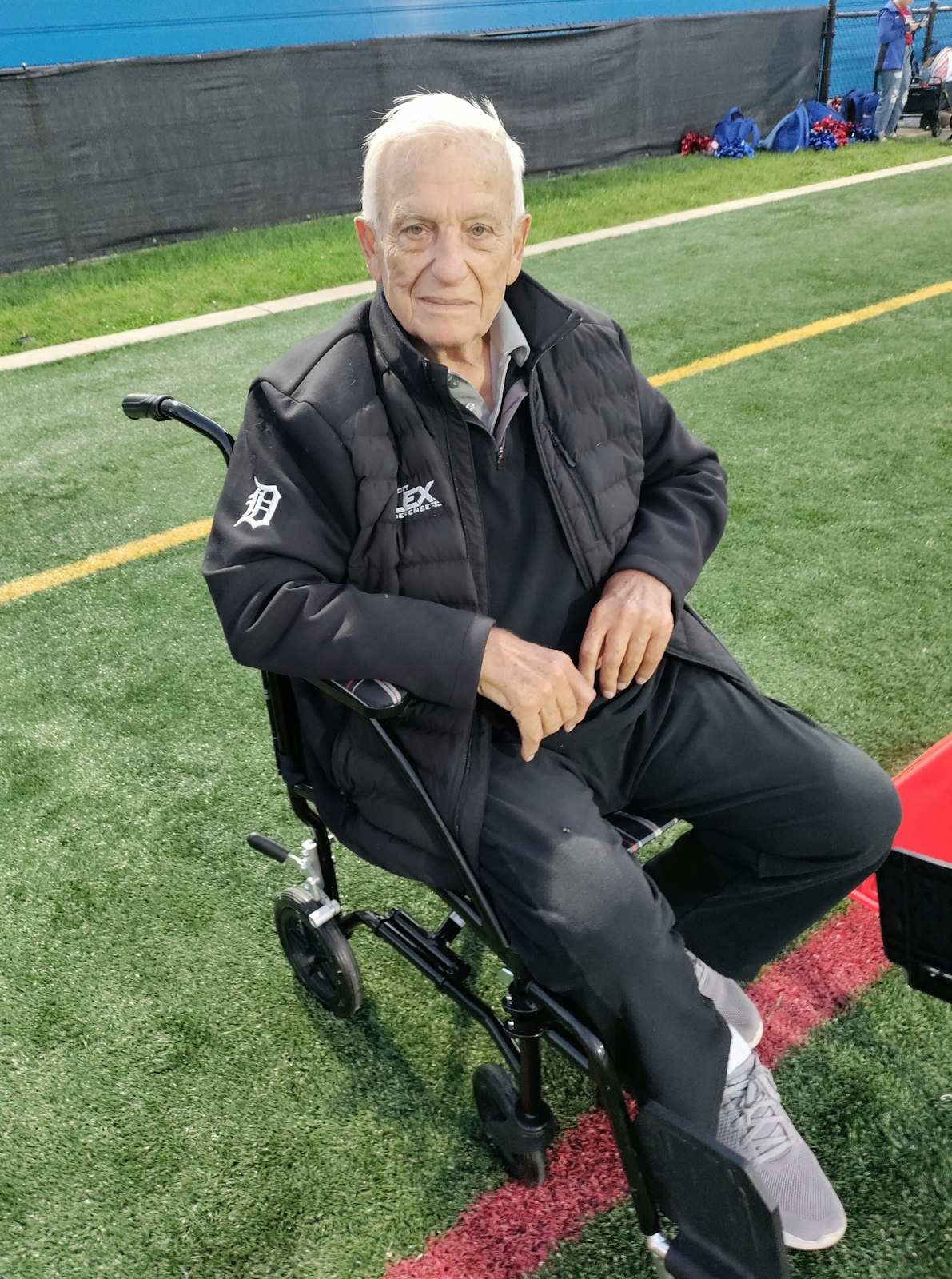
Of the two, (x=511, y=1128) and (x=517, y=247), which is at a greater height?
(x=517, y=247)

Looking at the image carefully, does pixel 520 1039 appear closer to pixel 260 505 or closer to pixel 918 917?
pixel 918 917

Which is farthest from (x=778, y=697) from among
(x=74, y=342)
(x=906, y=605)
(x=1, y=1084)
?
(x=74, y=342)

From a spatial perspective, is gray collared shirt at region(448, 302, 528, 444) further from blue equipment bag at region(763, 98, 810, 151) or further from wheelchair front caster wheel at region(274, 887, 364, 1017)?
blue equipment bag at region(763, 98, 810, 151)

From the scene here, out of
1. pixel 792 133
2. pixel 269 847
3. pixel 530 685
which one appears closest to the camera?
pixel 530 685

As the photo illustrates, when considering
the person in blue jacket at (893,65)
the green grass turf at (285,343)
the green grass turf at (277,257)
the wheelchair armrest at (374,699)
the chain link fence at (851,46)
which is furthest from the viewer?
the chain link fence at (851,46)

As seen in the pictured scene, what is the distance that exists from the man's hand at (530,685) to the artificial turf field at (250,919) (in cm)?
80

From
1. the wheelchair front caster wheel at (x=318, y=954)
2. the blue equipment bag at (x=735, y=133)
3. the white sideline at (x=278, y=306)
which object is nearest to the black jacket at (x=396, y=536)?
the wheelchair front caster wheel at (x=318, y=954)

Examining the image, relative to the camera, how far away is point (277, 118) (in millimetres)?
10336

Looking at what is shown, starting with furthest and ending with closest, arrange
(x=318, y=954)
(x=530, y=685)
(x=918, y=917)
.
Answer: (x=318, y=954) → (x=918, y=917) → (x=530, y=685)

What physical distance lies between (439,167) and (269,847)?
Result: 4.59 ft

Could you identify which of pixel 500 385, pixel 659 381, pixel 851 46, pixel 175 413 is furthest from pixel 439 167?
pixel 851 46

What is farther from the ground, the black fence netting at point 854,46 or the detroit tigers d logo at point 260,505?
the detroit tigers d logo at point 260,505

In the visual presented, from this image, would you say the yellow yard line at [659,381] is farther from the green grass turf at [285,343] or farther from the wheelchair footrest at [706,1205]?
the wheelchair footrest at [706,1205]

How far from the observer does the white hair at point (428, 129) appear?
1725 mm
